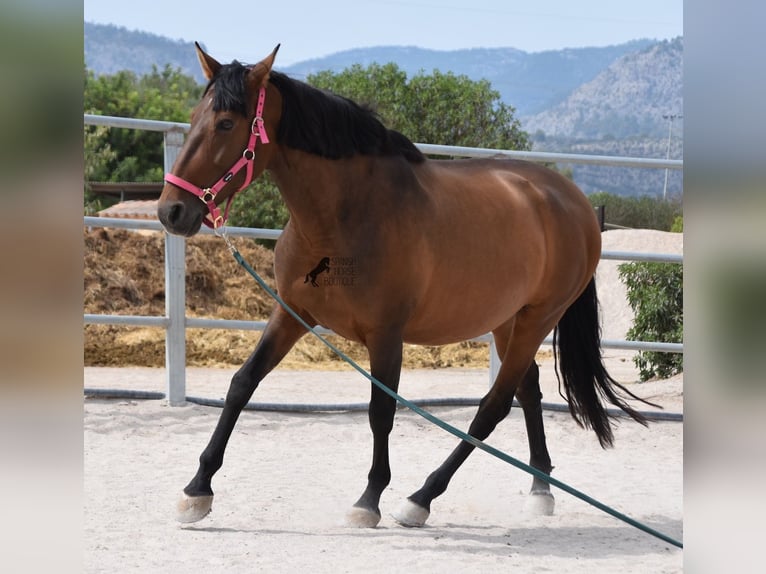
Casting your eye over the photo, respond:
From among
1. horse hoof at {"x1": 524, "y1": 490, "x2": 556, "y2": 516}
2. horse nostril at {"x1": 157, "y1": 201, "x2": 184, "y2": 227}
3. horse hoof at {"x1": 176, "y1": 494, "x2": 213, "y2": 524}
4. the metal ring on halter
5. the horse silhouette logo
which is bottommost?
horse hoof at {"x1": 524, "y1": 490, "x2": 556, "y2": 516}

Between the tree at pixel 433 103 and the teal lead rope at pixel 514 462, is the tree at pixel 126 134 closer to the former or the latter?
the tree at pixel 433 103

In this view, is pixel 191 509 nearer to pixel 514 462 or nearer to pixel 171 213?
pixel 171 213

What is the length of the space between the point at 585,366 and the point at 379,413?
1.28 meters

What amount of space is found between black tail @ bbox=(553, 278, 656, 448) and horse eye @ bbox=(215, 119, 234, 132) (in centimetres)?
198

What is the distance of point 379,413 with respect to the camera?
3.44 m

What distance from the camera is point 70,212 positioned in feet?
2.89

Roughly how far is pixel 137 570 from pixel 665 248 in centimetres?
1179

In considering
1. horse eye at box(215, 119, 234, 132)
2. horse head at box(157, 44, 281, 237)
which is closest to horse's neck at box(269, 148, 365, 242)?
horse head at box(157, 44, 281, 237)

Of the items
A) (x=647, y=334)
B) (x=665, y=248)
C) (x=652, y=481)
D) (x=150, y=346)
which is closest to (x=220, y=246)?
(x=150, y=346)

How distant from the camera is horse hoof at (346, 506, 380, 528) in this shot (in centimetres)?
343

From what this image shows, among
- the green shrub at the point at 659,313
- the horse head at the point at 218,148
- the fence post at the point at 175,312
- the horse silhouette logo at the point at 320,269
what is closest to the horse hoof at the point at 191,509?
the horse silhouette logo at the point at 320,269

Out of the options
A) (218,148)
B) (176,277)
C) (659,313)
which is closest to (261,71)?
(218,148)

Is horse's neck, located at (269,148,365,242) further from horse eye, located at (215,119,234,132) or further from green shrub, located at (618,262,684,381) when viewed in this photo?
green shrub, located at (618,262,684,381)

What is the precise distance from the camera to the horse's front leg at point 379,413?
3.38 m
